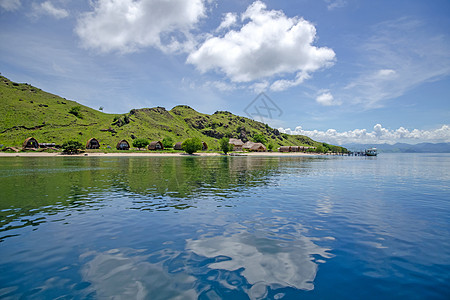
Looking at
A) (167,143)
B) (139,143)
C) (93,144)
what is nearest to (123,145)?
(139,143)

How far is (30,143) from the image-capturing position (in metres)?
150

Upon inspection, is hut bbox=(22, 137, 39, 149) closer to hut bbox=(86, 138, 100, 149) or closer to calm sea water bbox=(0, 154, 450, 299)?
hut bbox=(86, 138, 100, 149)

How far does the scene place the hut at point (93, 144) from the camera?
160375mm

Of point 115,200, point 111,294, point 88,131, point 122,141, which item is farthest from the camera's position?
point 88,131

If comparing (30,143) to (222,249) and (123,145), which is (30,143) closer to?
(123,145)

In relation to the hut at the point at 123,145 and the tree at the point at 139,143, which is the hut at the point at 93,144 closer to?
the hut at the point at 123,145

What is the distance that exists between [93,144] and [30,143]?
37.2 metres

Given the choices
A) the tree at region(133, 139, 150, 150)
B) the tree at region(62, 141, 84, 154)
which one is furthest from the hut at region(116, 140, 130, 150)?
the tree at region(62, 141, 84, 154)

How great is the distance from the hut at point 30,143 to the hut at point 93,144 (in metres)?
33.7

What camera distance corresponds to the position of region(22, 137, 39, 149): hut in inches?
5771

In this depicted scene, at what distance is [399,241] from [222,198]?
1574cm

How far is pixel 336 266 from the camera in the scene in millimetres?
10219

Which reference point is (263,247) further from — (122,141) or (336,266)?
(122,141)

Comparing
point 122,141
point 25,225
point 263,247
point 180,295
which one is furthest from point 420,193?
point 122,141
